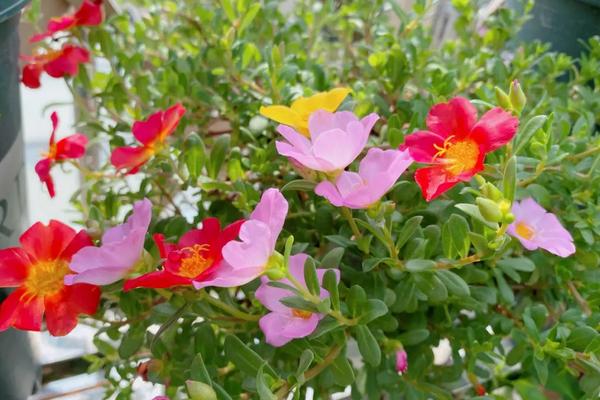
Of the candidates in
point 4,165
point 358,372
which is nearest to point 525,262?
point 358,372

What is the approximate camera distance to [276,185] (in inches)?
27.3

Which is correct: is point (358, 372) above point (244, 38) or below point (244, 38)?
below

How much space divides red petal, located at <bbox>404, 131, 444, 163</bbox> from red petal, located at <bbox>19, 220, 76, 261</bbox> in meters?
0.29

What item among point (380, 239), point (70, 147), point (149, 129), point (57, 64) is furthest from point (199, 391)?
point (57, 64)

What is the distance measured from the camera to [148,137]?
0.60 m

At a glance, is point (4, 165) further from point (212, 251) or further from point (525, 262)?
point (525, 262)

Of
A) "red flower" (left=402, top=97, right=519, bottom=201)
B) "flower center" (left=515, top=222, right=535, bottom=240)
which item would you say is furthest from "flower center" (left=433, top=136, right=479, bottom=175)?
"flower center" (left=515, top=222, right=535, bottom=240)

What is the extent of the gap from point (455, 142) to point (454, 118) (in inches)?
0.8

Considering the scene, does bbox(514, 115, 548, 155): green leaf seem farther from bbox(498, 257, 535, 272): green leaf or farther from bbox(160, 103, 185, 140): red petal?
bbox(160, 103, 185, 140): red petal

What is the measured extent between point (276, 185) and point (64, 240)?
24cm

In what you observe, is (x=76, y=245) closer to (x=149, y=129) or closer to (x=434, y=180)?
(x=149, y=129)

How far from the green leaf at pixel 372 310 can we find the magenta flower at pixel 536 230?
0.12 metres

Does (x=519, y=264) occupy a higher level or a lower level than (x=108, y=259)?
lower

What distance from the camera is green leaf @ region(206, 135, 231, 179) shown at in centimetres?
63
